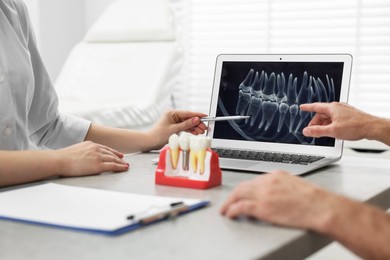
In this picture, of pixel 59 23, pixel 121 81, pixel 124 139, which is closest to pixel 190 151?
pixel 124 139

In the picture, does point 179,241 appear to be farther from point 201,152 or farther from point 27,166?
point 27,166

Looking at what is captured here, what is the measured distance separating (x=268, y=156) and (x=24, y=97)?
56cm

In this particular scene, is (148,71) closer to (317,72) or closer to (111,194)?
(317,72)

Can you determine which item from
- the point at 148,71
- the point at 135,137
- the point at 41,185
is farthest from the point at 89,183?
the point at 148,71

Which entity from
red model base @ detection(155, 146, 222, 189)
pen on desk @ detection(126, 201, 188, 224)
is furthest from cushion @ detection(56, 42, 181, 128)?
pen on desk @ detection(126, 201, 188, 224)

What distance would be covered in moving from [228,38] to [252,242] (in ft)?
8.32

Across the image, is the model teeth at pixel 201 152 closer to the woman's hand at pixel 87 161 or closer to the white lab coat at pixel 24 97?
the woman's hand at pixel 87 161

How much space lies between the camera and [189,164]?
1027 millimetres

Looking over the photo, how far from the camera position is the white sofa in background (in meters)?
2.79

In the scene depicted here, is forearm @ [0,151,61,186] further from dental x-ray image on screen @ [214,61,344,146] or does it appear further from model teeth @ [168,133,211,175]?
dental x-ray image on screen @ [214,61,344,146]

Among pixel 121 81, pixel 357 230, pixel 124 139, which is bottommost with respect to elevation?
pixel 121 81

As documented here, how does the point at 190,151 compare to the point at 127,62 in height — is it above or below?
above

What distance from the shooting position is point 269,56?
137cm

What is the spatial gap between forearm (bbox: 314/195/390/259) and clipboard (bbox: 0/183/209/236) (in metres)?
0.20
